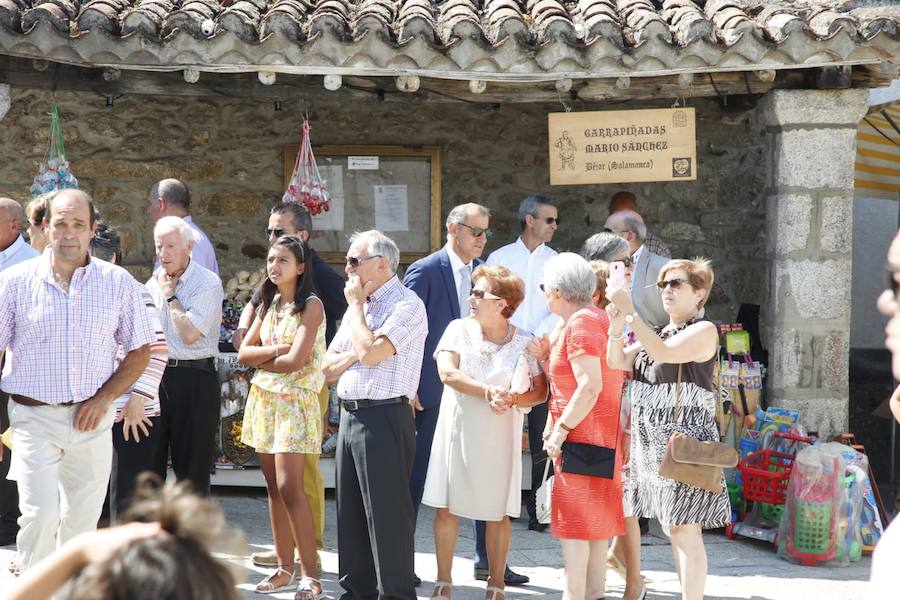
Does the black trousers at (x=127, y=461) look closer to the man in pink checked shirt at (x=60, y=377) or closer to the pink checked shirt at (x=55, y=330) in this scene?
the man in pink checked shirt at (x=60, y=377)

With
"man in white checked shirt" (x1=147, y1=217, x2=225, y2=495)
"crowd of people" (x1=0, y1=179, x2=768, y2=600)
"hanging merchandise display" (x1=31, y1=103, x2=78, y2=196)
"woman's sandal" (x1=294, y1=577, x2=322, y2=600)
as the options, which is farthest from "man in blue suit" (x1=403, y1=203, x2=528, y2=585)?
"hanging merchandise display" (x1=31, y1=103, x2=78, y2=196)

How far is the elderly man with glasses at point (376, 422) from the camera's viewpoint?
175 inches

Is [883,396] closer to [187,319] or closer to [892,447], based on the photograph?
[892,447]

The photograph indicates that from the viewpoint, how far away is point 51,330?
4109 millimetres

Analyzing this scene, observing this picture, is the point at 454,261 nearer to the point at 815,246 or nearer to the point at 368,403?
the point at 368,403

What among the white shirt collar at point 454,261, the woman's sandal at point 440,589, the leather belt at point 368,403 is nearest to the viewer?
the leather belt at point 368,403

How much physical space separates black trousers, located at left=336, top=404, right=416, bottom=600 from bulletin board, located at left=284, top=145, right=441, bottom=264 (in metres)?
3.61

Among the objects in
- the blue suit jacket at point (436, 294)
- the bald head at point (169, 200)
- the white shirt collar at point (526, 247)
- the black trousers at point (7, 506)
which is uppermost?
the bald head at point (169, 200)

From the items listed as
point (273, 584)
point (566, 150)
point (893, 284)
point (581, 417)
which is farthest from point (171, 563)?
point (566, 150)

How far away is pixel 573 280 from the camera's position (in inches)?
181

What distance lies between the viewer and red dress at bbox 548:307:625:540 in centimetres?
443

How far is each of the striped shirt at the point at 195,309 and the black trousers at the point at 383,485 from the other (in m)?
0.92

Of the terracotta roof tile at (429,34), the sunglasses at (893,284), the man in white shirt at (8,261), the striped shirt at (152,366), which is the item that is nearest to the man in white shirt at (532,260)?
the terracotta roof tile at (429,34)

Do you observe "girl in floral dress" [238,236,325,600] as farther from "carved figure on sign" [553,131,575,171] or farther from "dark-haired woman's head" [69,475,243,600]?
"dark-haired woman's head" [69,475,243,600]
